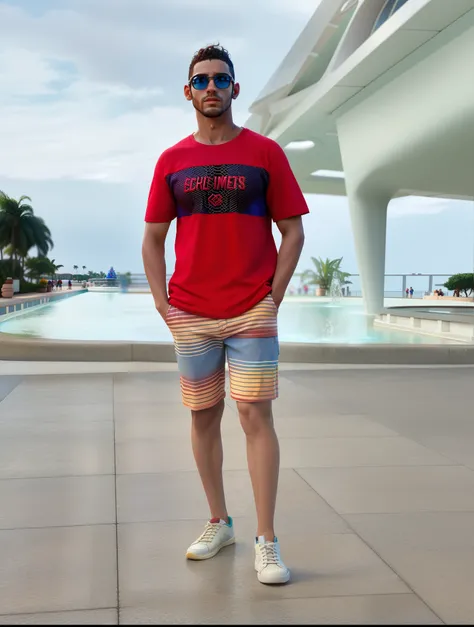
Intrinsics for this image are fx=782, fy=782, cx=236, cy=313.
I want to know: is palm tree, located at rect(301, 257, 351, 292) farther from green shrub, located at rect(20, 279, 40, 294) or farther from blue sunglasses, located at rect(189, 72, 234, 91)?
blue sunglasses, located at rect(189, 72, 234, 91)

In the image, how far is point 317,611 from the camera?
9.00 ft

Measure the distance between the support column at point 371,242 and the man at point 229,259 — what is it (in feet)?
72.5

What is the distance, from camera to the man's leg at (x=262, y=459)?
319 centimetres

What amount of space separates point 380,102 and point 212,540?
65.2ft

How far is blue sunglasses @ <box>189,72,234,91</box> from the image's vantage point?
3230mm

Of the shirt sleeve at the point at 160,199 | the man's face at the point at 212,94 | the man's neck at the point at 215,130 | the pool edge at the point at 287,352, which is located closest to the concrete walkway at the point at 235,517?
the shirt sleeve at the point at 160,199

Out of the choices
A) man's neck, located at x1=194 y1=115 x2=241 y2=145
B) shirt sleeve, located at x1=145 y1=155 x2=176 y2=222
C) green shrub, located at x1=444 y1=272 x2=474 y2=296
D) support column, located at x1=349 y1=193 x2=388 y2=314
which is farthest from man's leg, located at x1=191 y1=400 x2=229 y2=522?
green shrub, located at x1=444 y1=272 x2=474 y2=296

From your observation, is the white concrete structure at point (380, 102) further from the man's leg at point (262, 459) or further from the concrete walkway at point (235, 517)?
the man's leg at point (262, 459)

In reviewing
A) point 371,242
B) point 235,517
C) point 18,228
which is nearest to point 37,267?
point 18,228

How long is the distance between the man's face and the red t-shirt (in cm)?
14

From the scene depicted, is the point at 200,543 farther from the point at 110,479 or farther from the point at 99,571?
the point at 110,479

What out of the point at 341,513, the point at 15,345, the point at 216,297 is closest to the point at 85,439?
the point at 341,513

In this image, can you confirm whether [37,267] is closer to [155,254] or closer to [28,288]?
[28,288]

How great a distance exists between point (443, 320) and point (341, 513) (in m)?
15.3
